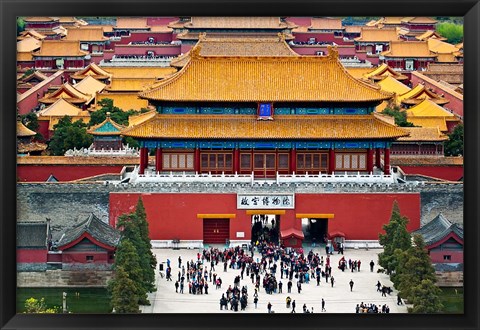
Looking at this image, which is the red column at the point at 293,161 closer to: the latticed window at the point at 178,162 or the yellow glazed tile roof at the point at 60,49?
the latticed window at the point at 178,162

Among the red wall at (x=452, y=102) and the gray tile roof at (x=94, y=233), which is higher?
the red wall at (x=452, y=102)

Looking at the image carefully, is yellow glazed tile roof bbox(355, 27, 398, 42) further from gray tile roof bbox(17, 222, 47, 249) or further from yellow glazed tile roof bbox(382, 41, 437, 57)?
gray tile roof bbox(17, 222, 47, 249)

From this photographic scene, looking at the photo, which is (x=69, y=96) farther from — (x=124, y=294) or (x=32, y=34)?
(x=32, y=34)

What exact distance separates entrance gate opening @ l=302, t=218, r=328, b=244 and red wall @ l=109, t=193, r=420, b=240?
54 cm

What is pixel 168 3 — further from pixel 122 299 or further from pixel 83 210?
pixel 83 210

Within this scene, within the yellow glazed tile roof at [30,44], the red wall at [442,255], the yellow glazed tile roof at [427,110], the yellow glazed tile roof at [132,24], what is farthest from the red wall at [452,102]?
the yellow glazed tile roof at [30,44]

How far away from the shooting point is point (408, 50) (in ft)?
229

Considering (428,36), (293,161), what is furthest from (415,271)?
(428,36)

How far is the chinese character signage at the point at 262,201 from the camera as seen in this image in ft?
97.9

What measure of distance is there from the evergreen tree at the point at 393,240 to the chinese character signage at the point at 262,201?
11.2 feet

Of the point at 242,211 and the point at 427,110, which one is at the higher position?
the point at 427,110

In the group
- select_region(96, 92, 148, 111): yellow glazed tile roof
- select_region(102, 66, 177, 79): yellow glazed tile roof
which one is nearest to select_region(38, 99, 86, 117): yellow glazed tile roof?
select_region(96, 92, 148, 111): yellow glazed tile roof

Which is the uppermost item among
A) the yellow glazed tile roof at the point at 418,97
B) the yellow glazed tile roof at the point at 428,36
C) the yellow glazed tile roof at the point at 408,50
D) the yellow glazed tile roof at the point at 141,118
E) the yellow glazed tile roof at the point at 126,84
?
the yellow glazed tile roof at the point at 428,36

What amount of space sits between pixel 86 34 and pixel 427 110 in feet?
113
